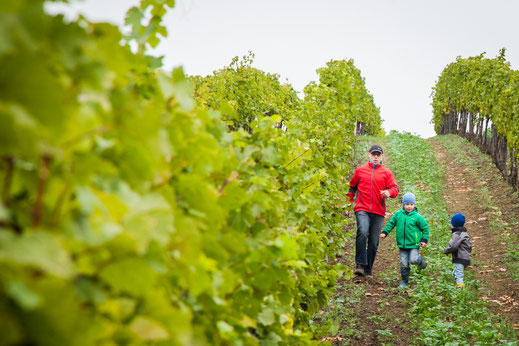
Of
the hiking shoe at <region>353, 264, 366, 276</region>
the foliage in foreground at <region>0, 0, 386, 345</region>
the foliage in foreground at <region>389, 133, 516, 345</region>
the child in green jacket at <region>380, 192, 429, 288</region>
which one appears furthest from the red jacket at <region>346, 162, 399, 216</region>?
the foliage in foreground at <region>0, 0, 386, 345</region>

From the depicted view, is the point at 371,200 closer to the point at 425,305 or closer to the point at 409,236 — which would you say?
the point at 409,236

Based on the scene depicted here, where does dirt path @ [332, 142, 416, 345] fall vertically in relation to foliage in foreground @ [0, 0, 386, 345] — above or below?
above

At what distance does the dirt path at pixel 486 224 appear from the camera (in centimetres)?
645

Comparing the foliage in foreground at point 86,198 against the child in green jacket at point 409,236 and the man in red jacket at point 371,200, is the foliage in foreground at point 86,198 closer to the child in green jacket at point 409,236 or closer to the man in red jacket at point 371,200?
the man in red jacket at point 371,200

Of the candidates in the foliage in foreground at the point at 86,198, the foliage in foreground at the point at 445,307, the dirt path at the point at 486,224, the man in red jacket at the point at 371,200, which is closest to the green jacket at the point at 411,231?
the man in red jacket at the point at 371,200

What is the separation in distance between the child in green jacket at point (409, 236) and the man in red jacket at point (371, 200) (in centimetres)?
24

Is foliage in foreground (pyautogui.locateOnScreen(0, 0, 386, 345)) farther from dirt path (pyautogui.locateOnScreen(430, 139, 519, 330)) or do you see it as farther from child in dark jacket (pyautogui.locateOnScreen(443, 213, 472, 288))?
child in dark jacket (pyautogui.locateOnScreen(443, 213, 472, 288))

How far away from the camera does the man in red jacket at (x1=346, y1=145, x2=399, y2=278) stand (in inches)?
263

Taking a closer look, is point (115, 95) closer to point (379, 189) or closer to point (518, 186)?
point (379, 189)

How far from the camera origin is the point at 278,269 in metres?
1.72

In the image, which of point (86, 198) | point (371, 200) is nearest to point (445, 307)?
point (371, 200)

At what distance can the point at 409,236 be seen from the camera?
22.1 feet

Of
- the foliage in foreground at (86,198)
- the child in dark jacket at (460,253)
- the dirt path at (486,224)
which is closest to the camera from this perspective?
the foliage in foreground at (86,198)

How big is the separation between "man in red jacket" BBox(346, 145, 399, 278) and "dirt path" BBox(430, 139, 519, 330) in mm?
1938
